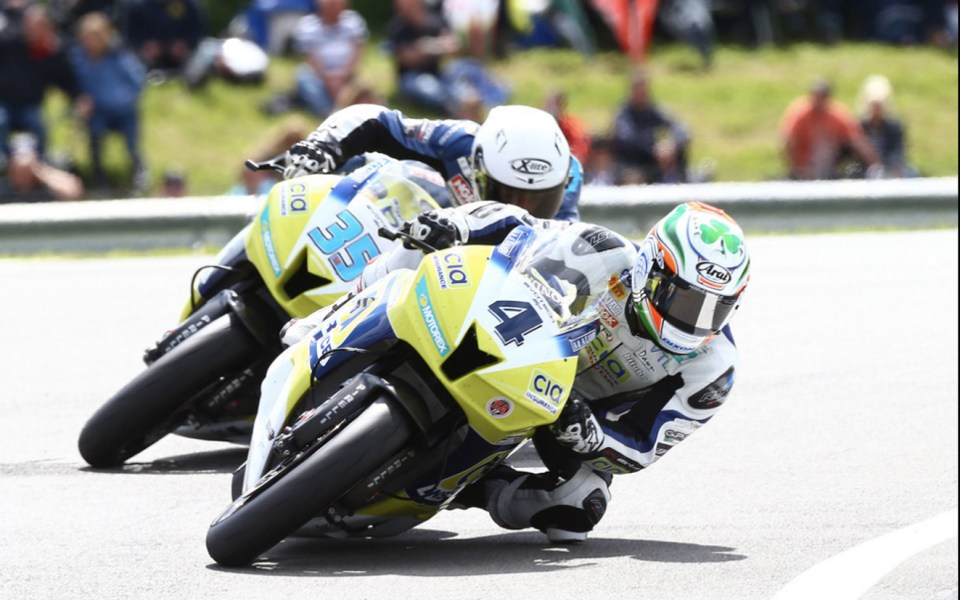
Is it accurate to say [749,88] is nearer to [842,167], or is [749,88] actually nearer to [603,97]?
[603,97]

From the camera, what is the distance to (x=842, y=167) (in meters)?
15.2

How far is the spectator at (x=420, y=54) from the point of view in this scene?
53.2 ft

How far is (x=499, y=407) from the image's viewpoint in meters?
5.25

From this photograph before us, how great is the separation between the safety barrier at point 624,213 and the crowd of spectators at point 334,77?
699mm

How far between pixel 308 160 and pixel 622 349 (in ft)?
6.46

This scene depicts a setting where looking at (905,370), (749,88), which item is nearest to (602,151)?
(749,88)

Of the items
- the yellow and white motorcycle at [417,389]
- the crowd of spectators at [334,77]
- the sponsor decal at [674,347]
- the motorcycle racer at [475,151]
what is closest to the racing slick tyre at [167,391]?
the motorcycle racer at [475,151]

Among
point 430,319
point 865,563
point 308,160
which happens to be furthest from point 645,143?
point 430,319

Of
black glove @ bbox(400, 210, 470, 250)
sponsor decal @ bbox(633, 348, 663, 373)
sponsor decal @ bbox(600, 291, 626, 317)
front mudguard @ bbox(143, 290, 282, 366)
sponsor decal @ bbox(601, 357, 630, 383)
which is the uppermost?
black glove @ bbox(400, 210, 470, 250)

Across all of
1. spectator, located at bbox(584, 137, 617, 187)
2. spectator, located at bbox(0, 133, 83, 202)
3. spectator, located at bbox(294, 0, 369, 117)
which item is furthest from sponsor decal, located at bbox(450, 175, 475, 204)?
spectator, located at bbox(294, 0, 369, 117)

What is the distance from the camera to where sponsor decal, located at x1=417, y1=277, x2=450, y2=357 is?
5242mm

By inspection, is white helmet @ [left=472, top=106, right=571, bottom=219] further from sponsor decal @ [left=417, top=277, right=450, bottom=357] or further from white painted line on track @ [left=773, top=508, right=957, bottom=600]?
white painted line on track @ [left=773, top=508, right=957, bottom=600]

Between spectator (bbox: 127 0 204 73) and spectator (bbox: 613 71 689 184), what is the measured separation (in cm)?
441

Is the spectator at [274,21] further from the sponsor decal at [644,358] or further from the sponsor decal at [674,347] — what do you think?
the sponsor decal at [674,347]
